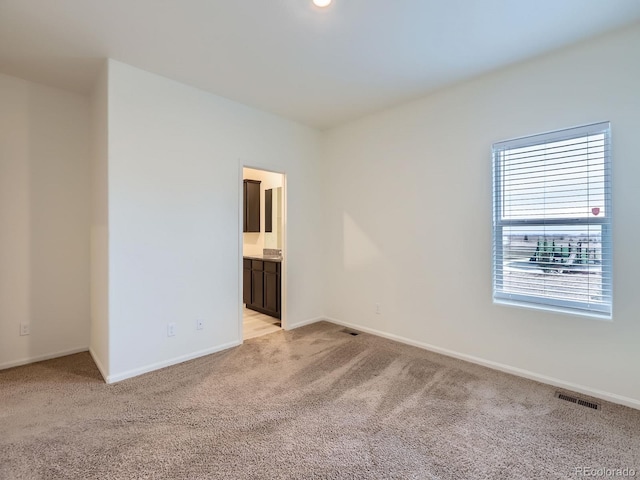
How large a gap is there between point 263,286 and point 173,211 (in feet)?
6.81

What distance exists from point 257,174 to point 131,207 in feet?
10.3

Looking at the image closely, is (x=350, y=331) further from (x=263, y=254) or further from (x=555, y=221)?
(x=555, y=221)

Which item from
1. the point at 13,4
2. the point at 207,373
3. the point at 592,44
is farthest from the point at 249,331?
the point at 592,44

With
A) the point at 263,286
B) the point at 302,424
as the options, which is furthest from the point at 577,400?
the point at 263,286

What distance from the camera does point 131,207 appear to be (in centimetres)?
275

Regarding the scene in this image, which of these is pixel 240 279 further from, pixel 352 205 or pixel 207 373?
pixel 352 205

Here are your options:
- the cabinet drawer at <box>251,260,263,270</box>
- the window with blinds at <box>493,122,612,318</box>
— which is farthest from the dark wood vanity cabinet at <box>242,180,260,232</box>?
the window with blinds at <box>493,122,612,318</box>

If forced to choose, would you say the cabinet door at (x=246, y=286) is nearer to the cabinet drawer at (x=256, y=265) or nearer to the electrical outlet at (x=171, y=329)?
the cabinet drawer at (x=256, y=265)

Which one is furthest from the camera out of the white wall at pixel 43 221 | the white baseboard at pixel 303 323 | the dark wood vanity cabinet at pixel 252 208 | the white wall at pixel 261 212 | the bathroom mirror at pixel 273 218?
the dark wood vanity cabinet at pixel 252 208

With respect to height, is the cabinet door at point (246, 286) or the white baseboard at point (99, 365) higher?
the cabinet door at point (246, 286)

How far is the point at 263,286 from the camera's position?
4742 mm

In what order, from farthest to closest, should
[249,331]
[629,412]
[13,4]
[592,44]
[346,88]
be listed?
[249,331]
[346,88]
[592,44]
[629,412]
[13,4]

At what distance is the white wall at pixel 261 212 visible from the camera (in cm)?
550

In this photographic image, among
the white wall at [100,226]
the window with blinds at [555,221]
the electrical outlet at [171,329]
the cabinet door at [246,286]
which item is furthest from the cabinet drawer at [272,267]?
the window with blinds at [555,221]
